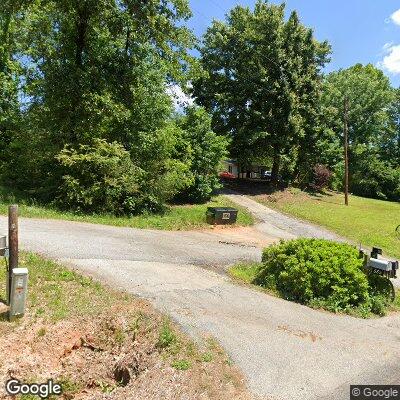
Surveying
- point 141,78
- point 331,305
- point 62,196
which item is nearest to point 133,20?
point 141,78

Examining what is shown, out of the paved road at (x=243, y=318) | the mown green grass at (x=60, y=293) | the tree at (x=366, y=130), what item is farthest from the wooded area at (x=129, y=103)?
the tree at (x=366, y=130)

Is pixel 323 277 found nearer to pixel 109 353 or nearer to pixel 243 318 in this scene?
pixel 243 318

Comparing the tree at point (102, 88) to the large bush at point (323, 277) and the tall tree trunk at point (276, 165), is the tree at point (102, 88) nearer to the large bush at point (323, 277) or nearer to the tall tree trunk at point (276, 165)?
the large bush at point (323, 277)

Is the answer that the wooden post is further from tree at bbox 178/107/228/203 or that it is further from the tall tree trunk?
the tall tree trunk

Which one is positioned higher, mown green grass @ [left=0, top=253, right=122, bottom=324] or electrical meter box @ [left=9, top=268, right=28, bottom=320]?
electrical meter box @ [left=9, top=268, right=28, bottom=320]

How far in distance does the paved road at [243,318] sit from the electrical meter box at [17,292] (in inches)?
85.3

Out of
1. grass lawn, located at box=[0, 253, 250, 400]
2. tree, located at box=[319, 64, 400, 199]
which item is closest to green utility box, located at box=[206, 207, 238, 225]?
grass lawn, located at box=[0, 253, 250, 400]

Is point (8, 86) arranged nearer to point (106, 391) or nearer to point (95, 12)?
point (95, 12)

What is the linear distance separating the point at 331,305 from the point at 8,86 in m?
18.9

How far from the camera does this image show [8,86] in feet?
69.2

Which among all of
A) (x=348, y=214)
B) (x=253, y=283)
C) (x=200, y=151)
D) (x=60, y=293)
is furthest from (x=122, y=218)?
(x=348, y=214)

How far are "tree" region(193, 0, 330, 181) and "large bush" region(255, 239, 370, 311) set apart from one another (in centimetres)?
1783

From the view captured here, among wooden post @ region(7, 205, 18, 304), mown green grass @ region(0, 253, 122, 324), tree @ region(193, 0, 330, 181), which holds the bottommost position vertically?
mown green grass @ region(0, 253, 122, 324)

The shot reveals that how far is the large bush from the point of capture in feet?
29.0
